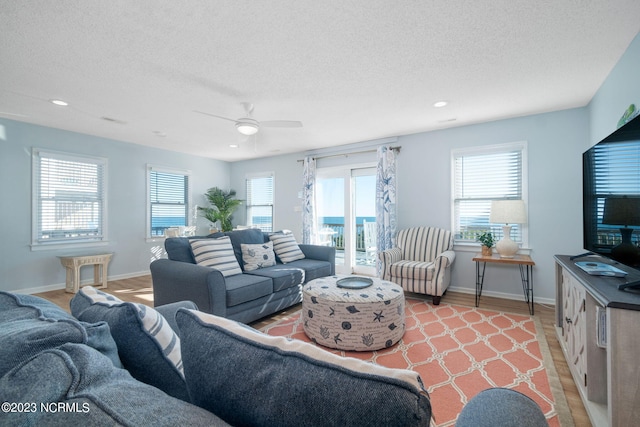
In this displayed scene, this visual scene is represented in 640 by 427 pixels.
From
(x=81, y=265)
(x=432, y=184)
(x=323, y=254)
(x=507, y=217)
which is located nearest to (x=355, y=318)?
(x=323, y=254)

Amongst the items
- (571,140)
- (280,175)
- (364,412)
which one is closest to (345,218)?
(280,175)

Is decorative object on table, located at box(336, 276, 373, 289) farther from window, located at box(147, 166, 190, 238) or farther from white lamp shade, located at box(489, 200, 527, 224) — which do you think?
window, located at box(147, 166, 190, 238)

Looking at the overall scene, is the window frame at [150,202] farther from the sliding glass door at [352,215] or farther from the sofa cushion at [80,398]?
the sofa cushion at [80,398]

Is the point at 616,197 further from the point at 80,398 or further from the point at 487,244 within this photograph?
the point at 80,398

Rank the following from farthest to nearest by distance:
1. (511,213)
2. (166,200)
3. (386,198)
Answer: (166,200) → (386,198) → (511,213)

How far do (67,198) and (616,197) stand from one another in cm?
658

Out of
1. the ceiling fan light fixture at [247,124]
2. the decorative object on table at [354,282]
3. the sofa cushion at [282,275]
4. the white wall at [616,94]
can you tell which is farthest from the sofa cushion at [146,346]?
the white wall at [616,94]

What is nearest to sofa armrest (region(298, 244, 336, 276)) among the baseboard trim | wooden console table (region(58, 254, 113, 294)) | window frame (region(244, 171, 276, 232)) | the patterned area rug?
the patterned area rug

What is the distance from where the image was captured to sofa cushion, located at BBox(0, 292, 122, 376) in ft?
1.88

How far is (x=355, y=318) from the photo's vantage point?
2.49 metres

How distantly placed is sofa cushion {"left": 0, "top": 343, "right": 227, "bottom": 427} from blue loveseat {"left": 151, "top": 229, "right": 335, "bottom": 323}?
7.13ft

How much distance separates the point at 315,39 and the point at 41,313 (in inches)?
90.4

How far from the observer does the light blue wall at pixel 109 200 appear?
4152 millimetres

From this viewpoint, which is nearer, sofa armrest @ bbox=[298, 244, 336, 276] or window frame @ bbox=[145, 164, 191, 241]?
sofa armrest @ bbox=[298, 244, 336, 276]
